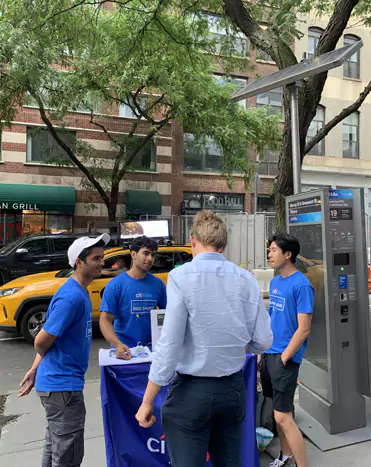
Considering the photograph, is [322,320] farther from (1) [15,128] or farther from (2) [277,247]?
(1) [15,128]

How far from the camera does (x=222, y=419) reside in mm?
1983

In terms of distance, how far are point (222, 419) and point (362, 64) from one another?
2582 cm

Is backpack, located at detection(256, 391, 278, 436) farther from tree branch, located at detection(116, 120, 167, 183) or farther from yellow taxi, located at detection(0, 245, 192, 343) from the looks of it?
tree branch, located at detection(116, 120, 167, 183)

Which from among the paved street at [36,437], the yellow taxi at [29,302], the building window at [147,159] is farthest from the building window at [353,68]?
the paved street at [36,437]

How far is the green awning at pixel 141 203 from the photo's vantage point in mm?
18172

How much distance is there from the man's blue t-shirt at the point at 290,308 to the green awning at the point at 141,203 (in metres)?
15.4

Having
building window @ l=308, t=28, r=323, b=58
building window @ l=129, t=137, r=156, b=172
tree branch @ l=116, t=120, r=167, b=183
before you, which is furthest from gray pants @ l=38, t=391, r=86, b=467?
building window @ l=308, t=28, r=323, b=58

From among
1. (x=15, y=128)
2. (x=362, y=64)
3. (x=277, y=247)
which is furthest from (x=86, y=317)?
(x=362, y=64)

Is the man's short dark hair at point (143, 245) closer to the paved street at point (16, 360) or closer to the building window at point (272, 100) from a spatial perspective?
the paved street at point (16, 360)

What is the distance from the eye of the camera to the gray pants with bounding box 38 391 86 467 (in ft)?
7.79

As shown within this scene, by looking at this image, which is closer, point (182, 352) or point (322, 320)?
point (182, 352)

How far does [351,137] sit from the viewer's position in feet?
75.9

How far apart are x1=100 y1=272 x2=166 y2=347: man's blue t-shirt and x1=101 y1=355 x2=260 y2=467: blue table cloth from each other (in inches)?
21.0

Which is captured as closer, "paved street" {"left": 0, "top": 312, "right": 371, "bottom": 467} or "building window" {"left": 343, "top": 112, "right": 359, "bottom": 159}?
"paved street" {"left": 0, "top": 312, "right": 371, "bottom": 467}
